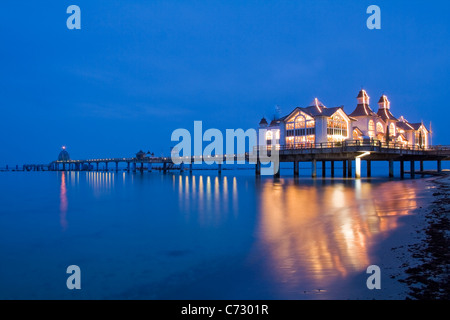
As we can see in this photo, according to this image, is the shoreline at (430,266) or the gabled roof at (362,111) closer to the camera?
the shoreline at (430,266)

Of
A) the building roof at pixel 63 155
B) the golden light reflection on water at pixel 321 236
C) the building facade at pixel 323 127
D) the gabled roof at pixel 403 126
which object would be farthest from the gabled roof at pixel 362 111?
the building roof at pixel 63 155

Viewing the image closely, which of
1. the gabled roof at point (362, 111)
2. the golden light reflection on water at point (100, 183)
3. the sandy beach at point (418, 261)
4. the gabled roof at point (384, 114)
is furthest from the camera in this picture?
the gabled roof at point (384, 114)

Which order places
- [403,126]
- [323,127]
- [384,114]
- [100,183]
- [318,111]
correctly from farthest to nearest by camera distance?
[403,126] → [384,114] → [100,183] → [318,111] → [323,127]

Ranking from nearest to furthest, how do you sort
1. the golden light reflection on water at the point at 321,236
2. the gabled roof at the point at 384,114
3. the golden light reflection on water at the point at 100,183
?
the golden light reflection on water at the point at 321,236 < the golden light reflection on water at the point at 100,183 < the gabled roof at the point at 384,114

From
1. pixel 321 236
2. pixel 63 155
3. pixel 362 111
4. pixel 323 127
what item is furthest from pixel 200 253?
pixel 63 155

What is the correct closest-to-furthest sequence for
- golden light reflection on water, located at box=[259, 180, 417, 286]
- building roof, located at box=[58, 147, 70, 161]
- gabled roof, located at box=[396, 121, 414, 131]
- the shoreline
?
1. the shoreline
2. golden light reflection on water, located at box=[259, 180, 417, 286]
3. gabled roof, located at box=[396, 121, 414, 131]
4. building roof, located at box=[58, 147, 70, 161]

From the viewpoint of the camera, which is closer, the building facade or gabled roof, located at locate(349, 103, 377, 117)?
the building facade

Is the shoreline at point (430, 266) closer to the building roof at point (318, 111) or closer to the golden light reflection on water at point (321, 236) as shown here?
the golden light reflection on water at point (321, 236)

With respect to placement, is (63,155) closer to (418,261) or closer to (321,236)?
(321,236)

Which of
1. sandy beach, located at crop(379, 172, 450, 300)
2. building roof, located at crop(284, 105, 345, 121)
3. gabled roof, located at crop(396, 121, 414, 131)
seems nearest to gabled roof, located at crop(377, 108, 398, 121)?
gabled roof, located at crop(396, 121, 414, 131)

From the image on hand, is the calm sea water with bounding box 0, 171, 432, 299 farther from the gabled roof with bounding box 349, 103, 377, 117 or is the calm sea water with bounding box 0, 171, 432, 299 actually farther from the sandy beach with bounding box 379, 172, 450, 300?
the gabled roof with bounding box 349, 103, 377, 117
